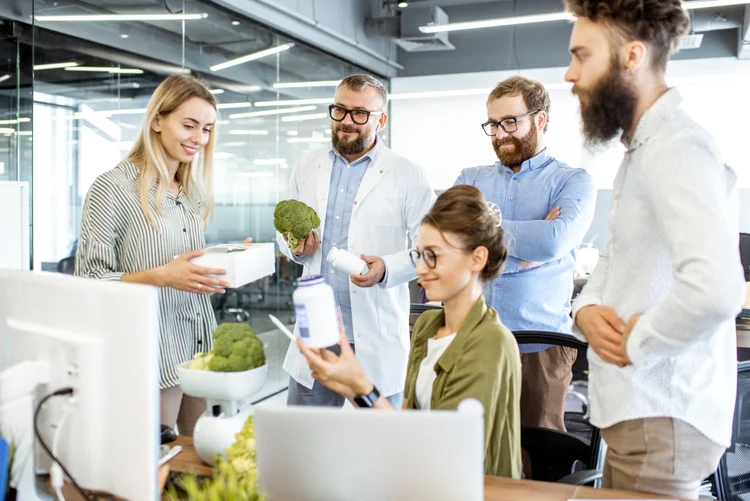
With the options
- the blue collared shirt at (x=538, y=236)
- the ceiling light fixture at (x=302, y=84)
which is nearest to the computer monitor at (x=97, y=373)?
the blue collared shirt at (x=538, y=236)

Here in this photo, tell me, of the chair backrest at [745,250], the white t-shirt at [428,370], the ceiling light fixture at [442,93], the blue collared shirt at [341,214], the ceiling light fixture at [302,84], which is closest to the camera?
the white t-shirt at [428,370]

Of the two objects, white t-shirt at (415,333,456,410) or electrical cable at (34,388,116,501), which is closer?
electrical cable at (34,388,116,501)

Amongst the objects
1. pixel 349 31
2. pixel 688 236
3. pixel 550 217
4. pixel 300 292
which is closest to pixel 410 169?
pixel 550 217

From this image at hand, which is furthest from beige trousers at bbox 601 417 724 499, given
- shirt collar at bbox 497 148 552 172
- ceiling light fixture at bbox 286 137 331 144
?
ceiling light fixture at bbox 286 137 331 144

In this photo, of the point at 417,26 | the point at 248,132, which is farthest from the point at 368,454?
the point at 417,26

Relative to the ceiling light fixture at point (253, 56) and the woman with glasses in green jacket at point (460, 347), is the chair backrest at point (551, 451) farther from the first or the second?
the ceiling light fixture at point (253, 56)

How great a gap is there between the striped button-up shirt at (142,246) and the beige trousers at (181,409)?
42 millimetres

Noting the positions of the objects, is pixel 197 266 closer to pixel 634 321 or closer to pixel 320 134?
pixel 634 321

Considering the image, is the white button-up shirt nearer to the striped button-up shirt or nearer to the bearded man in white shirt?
the bearded man in white shirt

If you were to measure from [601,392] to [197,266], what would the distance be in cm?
110

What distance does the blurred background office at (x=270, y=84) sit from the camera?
3.52 m

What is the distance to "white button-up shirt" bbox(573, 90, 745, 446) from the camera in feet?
3.92

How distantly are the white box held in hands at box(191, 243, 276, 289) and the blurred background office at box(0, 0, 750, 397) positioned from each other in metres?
0.98

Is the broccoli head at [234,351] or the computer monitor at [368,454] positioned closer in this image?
the computer monitor at [368,454]
